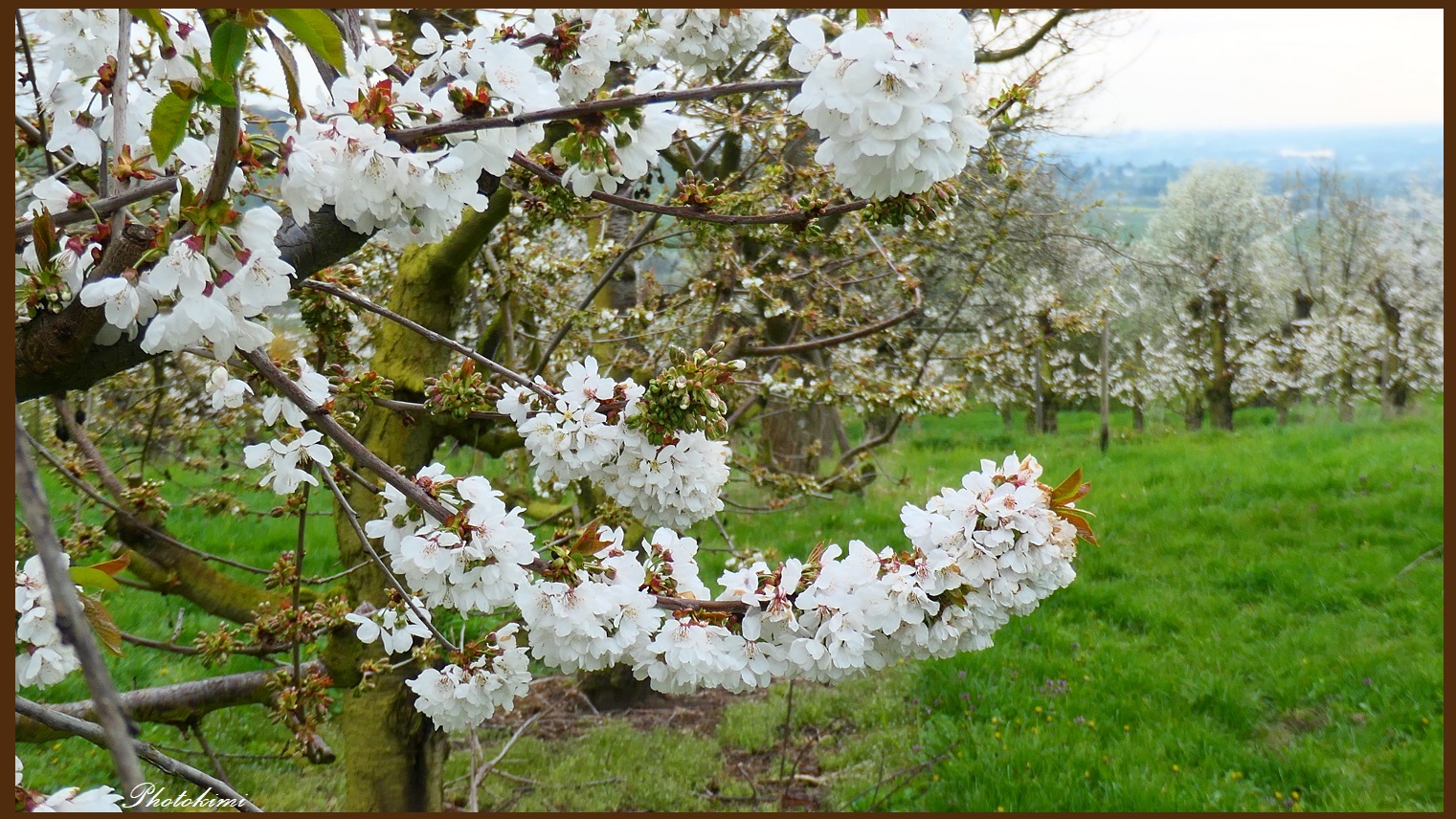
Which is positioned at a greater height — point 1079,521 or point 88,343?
point 88,343

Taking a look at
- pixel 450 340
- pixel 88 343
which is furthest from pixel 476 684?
pixel 88 343

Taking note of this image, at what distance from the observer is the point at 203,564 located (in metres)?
3.36

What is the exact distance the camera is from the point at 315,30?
3.41 ft

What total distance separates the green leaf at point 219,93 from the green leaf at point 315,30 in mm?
94

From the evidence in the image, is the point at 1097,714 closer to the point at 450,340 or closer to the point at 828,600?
the point at 828,600

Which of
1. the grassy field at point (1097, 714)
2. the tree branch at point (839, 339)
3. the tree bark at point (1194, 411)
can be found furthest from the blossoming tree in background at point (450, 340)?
the tree bark at point (1194, 411)

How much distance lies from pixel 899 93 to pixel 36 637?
5.87ft

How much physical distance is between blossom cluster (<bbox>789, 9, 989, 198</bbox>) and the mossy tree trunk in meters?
2.12

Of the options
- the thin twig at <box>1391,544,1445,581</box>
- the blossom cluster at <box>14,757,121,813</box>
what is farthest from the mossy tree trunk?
the thin twig at <box>1391,544,1445,581</box>

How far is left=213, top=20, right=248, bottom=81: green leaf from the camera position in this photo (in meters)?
1.03

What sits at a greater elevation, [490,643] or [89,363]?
[89,363]

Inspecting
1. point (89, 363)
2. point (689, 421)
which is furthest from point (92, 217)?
point (689, 421)

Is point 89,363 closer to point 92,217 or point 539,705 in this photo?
point 92,217

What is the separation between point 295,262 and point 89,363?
322 mm
